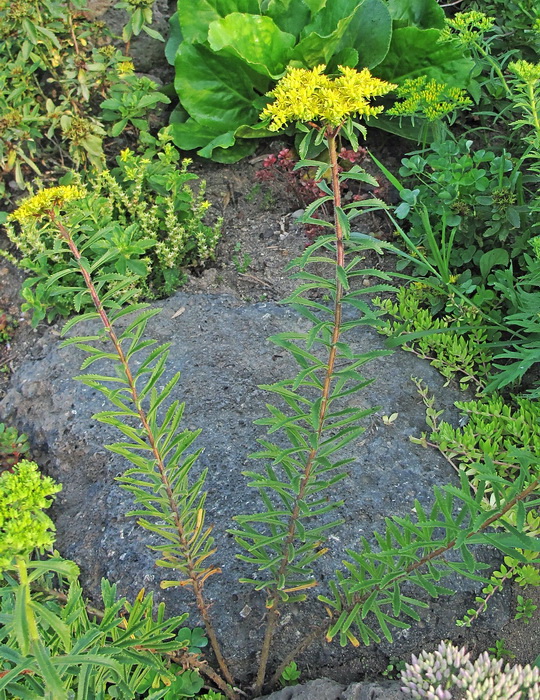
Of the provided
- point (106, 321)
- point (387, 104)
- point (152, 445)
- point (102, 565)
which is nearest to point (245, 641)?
point (102, 565)

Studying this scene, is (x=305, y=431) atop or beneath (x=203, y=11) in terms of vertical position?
beneath

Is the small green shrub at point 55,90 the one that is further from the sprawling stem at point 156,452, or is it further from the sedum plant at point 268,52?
the sprawling stem at point 156,452

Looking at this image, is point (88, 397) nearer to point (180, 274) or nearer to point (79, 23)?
point (180, 274)

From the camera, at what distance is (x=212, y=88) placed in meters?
3.55

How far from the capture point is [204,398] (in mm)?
2594

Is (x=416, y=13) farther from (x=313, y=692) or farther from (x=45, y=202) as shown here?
(x=313, y=692)

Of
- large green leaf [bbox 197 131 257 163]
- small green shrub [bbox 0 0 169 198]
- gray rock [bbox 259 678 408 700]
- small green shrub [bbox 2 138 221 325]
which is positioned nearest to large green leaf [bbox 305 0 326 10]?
large green leaf [bbox 197 131 257 163]

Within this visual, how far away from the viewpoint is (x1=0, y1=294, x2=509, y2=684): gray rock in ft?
6.57

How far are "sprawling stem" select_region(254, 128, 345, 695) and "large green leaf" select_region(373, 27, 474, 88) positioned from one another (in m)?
2.13

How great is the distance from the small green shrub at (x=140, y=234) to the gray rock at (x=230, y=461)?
224mm

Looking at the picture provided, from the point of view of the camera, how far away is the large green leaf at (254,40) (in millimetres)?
3311

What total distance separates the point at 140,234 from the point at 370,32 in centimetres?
156

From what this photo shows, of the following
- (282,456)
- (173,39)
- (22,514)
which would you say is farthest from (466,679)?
(173,39)

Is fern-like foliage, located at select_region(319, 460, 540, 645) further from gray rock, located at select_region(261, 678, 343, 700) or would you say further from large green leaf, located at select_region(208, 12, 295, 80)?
large green leaf, located at select_region(208, 12, 295, 80)
